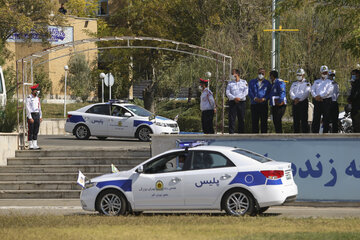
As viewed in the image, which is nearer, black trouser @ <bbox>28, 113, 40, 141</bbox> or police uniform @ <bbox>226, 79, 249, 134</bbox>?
police uniform @ <bbox>226, 79, 249, 134</bbox>

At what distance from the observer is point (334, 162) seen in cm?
1791

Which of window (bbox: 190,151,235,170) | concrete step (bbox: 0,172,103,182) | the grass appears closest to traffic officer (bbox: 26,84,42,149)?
concrete step (bbox: 0,172,103,182)

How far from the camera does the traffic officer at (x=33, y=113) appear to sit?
23125 millimetres

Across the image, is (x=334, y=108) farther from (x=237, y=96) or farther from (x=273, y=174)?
(x=273, y=174)

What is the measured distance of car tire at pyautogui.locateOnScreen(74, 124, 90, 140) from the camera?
1204 inches

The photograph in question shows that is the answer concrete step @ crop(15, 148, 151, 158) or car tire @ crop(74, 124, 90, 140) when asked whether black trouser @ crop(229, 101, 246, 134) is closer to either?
concrete step @ crop(15, 148, 151, 158)

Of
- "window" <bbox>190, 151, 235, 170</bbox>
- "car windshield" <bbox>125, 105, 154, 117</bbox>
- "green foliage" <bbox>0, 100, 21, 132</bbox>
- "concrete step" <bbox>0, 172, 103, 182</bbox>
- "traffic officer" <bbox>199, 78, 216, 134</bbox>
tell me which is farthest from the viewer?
"car windshield" <bbox>125, 105, 154, 117</bbox>

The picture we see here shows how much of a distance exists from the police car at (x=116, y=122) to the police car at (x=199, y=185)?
13.2m

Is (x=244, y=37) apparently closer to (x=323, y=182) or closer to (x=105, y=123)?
(x=105, y=123)

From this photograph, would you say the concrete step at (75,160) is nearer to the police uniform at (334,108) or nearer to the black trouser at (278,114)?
the black trouser at (278,114)

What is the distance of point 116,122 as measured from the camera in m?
30.0

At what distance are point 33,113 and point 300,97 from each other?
7.83 metres

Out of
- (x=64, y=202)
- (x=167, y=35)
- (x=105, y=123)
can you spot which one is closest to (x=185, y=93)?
(x=167, y=35)

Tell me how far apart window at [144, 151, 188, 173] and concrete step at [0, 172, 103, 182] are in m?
5.56
